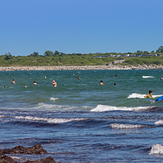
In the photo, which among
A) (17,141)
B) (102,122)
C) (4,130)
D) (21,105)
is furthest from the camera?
(21,105)

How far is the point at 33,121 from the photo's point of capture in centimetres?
1655

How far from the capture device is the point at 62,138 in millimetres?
12445

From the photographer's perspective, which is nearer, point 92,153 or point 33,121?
point 92,153

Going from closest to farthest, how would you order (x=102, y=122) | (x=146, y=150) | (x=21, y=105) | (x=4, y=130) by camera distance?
Answer: (x=146, y=150), (x=4, y=130), (x=102, y=122), (x=21, y=105)

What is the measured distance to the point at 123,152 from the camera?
1022cm

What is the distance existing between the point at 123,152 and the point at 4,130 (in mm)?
6007

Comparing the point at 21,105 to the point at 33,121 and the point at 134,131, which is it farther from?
the point at 134,131

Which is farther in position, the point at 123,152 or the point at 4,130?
the point at 4,130

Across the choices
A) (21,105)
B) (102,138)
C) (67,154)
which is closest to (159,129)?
(102,138)

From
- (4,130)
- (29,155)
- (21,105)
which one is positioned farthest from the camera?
(21,105)

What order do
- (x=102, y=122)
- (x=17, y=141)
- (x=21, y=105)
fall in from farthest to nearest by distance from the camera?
(x=21, y=105)
(x=102, y=122)
(x=17, y=141)

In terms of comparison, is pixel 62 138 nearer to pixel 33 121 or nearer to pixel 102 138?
pixel 102 138

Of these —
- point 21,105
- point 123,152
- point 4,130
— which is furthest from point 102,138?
point 21,105

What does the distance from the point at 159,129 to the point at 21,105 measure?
14305 millimetres
